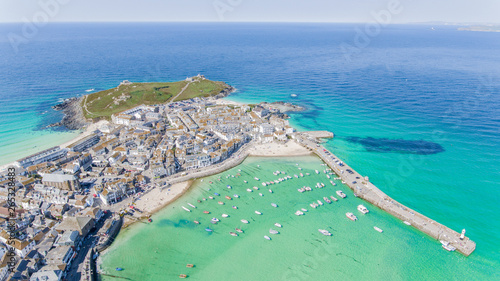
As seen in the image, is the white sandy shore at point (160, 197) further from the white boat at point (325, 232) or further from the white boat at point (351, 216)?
the white boat at point (351, 216)

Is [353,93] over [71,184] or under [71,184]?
over

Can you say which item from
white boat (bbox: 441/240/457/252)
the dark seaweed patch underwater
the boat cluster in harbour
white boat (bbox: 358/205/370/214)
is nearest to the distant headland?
the boat cluster in harbour

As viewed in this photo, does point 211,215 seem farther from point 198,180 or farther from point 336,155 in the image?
point 336,155

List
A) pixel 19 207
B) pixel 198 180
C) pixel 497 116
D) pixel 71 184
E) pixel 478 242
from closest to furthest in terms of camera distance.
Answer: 1. pixel 478 242
2. pixel 19 207
3. pixel 71 184
4. pixel 198 180
5. pixel 497 116

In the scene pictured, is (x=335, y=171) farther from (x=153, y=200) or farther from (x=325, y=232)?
(x=153, y=200)

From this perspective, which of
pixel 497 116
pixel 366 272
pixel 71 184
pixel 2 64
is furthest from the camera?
pixel 2 64

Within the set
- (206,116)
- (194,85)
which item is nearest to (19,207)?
(206,116)

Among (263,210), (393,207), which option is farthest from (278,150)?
(393,207)

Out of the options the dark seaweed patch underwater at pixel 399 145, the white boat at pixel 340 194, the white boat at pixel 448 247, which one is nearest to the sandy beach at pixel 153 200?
the white boat at pixel 340 194
